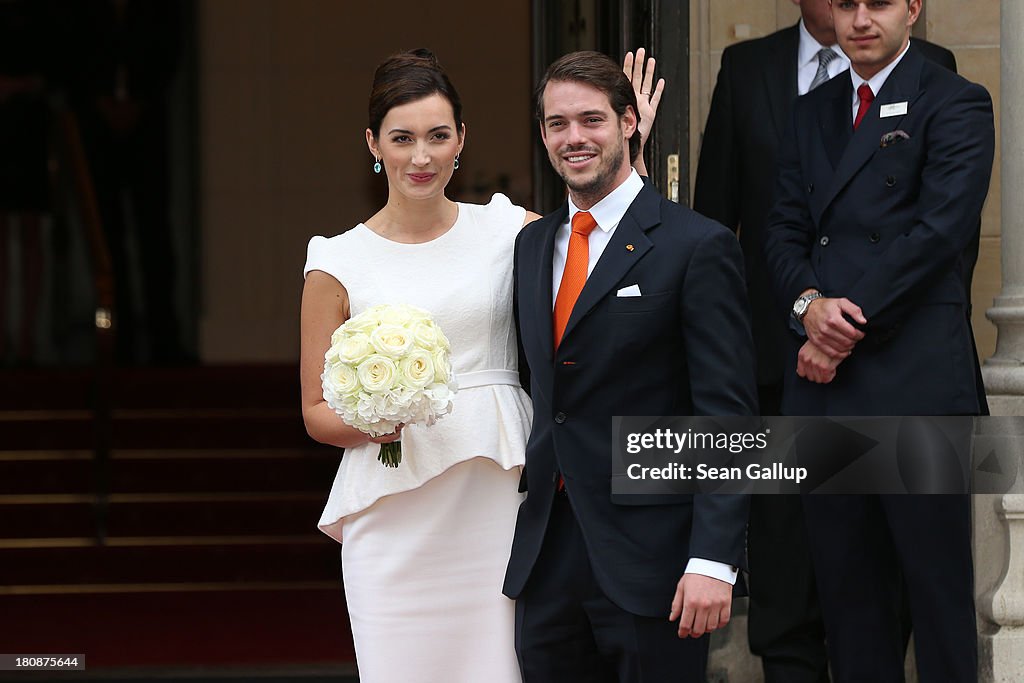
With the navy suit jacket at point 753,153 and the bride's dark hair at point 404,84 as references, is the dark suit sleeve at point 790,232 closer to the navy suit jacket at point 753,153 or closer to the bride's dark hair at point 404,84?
the navy suit jacket at point 753,153

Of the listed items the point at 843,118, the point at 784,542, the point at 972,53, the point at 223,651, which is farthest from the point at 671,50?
the point at 223,651

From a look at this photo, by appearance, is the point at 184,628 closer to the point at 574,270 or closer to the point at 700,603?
the point at 574,270

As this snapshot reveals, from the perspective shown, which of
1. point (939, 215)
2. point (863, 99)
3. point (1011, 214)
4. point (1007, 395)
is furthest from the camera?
point (1011, 214)

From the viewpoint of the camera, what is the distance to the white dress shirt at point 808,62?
4355 millimetres

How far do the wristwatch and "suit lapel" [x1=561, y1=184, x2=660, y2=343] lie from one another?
Answer: 33.2 inches

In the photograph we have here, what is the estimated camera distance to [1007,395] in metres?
4.13

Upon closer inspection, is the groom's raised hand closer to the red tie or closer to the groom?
the groom

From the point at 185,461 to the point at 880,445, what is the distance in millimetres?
5456

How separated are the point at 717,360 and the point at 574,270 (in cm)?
36

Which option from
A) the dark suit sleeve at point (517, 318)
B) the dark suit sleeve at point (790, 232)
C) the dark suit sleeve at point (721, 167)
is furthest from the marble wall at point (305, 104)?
the dark suit sleeve at point (517, 318)

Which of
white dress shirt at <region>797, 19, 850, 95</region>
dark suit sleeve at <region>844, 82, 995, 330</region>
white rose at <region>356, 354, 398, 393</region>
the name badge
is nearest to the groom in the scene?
white rose at <region>356, 354, 398, 393</region>

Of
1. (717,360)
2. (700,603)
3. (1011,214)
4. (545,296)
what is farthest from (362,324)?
(1011,214)

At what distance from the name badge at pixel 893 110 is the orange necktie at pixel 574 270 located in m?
1.03

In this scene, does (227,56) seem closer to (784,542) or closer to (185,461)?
(185,461)
